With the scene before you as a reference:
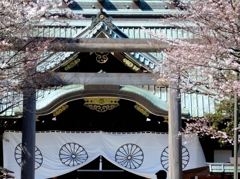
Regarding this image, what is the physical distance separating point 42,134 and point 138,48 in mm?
5062

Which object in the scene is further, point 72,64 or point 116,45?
point 72,64

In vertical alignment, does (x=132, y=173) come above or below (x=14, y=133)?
below

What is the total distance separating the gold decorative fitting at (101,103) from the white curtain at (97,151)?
700mm

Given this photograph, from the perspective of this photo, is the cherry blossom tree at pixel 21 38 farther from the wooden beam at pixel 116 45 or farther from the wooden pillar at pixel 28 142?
the wooden pillar at pixel 28 142

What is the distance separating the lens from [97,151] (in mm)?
15922

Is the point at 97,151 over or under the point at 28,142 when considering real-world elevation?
over

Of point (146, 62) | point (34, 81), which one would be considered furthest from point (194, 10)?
point (146, 62)

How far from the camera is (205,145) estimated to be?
648 inches

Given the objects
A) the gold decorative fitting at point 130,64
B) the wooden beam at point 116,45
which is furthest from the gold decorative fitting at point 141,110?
the wooden beam at point 116,45

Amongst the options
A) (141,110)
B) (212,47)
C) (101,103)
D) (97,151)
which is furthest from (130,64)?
(212,47)

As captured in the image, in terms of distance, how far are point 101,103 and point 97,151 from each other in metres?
1.33

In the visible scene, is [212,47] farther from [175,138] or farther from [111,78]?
[111,78]

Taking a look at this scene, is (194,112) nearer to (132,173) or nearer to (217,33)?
(132,173)

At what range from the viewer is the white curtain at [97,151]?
1577 cm
